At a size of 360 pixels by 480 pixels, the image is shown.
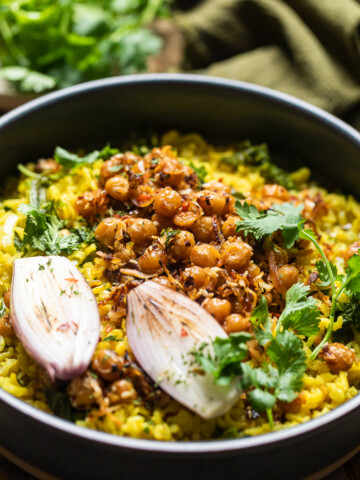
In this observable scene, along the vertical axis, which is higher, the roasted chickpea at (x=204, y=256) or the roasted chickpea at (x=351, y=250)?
the roasted chickpea at (x=204, y=256)

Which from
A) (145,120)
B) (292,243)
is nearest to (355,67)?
(145,120)

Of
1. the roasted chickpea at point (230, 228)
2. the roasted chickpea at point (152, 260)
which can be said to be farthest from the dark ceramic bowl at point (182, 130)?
the roasted chickpea at point (230, 228)

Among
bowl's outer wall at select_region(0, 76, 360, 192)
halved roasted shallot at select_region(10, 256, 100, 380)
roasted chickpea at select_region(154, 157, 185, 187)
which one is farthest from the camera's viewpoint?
bowl's outer wall at select_region(0, 76, 360, 192)

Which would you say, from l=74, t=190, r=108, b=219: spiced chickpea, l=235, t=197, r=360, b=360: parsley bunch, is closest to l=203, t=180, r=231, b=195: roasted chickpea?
l=235, t=197, r=360, b=360: parsley bunch

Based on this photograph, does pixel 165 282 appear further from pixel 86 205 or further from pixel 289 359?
pixel 86 205

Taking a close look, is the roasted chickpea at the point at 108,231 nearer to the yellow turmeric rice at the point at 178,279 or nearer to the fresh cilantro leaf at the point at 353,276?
the yellow turmeric rice at the point at 178,279

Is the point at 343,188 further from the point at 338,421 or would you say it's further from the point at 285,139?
the point at 338,421

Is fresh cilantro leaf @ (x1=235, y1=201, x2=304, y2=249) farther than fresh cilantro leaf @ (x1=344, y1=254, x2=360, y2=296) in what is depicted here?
Yes

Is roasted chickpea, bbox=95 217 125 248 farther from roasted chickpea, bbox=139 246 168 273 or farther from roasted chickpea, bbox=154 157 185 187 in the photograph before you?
roasted chickpea, bbox=154 157 185 187

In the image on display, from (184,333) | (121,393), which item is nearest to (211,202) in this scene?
(184,333)
